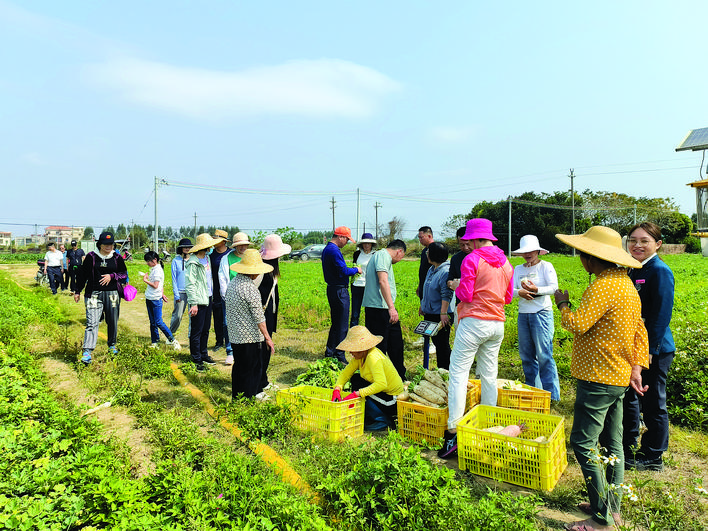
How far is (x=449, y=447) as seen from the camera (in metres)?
4.34

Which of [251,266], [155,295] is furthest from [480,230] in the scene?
[155,295]

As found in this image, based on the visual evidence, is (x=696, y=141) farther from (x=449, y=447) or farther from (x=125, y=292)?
(x=125, y=292)

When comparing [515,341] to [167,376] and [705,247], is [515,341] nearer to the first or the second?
[167,376]

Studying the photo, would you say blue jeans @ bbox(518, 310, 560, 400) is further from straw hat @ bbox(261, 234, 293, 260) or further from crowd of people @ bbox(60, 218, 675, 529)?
straw hat @ bbox(261, 234, 293, 260)

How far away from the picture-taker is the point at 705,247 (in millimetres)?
31594

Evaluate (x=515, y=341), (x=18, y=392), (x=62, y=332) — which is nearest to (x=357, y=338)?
(x=18, y=392)

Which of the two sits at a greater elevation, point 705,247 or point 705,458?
point 705,247

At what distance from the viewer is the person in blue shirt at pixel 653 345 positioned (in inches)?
159

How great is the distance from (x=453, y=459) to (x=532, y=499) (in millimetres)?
1467

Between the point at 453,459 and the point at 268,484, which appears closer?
the point at 268,484

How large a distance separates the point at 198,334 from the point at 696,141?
3001cm

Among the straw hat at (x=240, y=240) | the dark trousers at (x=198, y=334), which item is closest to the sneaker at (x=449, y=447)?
the straw hat at (x=240, y=240)

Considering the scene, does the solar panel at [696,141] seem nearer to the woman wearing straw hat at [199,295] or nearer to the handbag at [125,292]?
the woman wearing straw hat at [199,295]

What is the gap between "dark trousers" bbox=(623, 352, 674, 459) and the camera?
407cm
